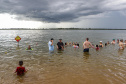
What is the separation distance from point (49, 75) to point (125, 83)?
16.4 ft

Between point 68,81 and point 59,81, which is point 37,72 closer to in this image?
point 59,81

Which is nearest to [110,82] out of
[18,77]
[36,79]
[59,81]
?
[59,81]

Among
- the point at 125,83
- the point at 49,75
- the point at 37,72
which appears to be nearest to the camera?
the point at 125,83

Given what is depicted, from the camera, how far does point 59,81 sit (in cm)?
628

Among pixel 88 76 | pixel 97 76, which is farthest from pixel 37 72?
pixel 97 76

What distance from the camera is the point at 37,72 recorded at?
7641mm

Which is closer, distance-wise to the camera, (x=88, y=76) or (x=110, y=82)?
(x=110, y=82)

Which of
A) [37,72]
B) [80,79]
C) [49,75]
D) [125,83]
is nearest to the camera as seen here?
[125,83]

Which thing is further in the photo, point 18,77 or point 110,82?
point 18,77

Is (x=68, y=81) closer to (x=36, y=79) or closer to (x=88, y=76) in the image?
(x=88, y=76)

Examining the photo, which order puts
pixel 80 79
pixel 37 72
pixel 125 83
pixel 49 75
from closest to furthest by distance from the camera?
pixel 125 83 < pixel 80 79 < pixel 49 75 < pixel 37 72

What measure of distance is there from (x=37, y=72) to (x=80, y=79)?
11.2ft

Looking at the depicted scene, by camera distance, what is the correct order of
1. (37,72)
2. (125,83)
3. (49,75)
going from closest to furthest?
1. (125,83)
2. (49,75)
3. (37,72)

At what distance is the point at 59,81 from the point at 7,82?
3.35 metres
